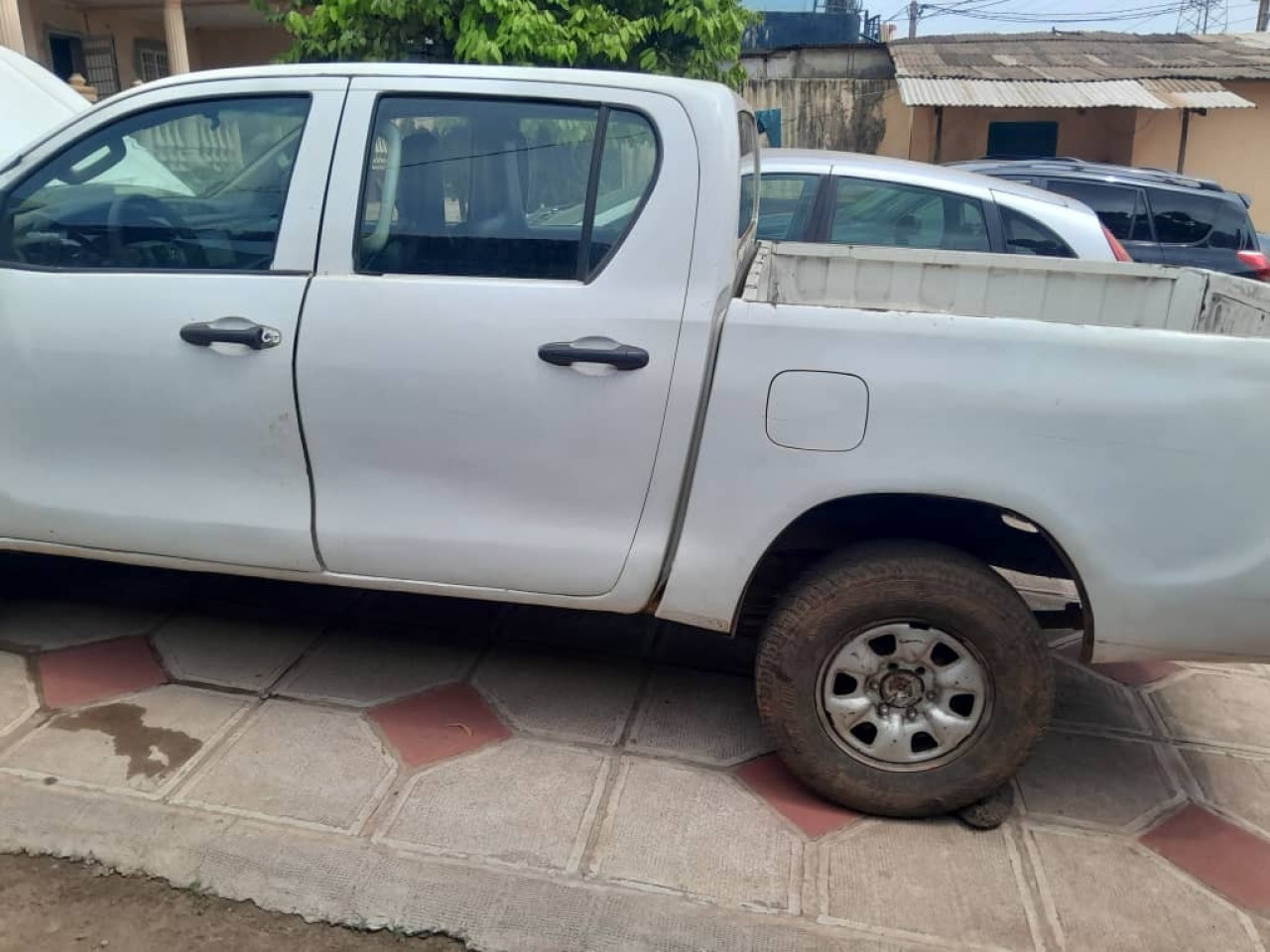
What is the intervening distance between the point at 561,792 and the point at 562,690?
0.54 metres

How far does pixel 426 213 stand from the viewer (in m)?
2.80

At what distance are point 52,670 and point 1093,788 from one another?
331cm

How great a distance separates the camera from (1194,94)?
14.4 metres

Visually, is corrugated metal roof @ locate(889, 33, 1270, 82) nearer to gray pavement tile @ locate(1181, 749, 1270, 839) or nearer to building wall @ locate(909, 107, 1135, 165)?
building wall @ locate(909, 107, 1135, 165)

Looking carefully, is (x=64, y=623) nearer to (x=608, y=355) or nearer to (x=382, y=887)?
→ (x=382, y=887)

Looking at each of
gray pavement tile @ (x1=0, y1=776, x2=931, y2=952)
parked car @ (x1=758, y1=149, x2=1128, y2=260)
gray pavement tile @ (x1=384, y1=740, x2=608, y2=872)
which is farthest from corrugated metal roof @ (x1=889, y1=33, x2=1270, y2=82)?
gray pavement tile @ (x1=0, y1=776, x2=931, y2=952)

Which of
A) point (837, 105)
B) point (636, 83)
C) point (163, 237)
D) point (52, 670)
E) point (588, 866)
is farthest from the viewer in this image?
point (837, 105)

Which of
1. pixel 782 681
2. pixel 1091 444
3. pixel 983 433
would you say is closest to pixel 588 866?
pixel 782 681

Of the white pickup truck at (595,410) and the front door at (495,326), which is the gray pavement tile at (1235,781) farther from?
the front door at (495,326)

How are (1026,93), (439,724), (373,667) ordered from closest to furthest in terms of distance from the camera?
(439,724)
(373,667)
(1026,93)

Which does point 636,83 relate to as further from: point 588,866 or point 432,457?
point 588,866

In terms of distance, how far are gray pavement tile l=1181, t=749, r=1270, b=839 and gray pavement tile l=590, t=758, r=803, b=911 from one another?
1.31m

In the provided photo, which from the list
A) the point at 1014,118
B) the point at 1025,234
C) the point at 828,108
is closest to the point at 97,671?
the point at 1025,234

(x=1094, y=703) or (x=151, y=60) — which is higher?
(x=151, y=60)
